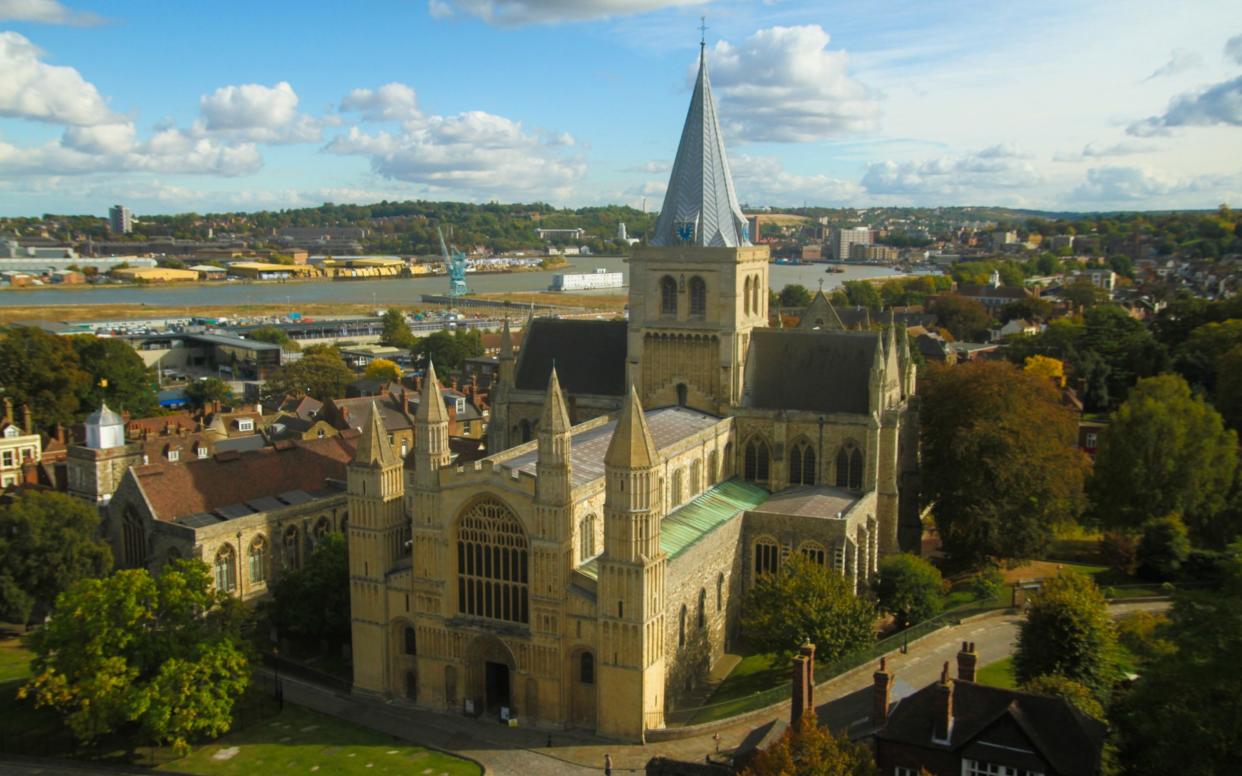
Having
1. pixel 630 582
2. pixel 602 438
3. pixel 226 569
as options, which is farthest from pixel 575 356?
pixel 630 582

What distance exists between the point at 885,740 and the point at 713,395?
24.3 meters

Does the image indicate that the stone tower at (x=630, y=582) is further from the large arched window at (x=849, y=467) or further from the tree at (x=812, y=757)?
the large arched window at (x=849, y=467)

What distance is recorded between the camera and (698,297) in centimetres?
4812

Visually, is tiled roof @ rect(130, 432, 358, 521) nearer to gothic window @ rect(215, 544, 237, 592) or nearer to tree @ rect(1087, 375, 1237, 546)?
gothic window @ rect(215, 544, 237, 592)

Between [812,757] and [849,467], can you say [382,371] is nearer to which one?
[849,467]

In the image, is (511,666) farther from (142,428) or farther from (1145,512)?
(142,428)

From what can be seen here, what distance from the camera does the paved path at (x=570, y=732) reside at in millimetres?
32500

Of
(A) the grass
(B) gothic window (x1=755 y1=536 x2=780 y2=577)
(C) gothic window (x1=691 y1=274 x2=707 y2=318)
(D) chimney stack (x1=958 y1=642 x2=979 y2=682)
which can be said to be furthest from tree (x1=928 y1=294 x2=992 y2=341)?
(D) chimney stack (x1=958 y1=642 x2=979 y2=682)

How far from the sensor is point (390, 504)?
122ft

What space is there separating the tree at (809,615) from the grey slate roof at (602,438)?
24.5 feet

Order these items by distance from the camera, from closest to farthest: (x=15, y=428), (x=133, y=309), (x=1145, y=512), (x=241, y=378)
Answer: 1. (x=1145, y=512)
2. (x=15, y=428)
3. (x=241, y=378)
4. (x=133, y=309)

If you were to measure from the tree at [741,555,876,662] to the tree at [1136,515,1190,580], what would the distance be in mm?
16455

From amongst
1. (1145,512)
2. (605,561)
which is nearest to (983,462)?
(1145,512)

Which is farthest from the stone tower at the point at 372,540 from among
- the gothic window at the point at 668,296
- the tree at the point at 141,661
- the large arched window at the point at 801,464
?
the large arched window at the point at 801,464
